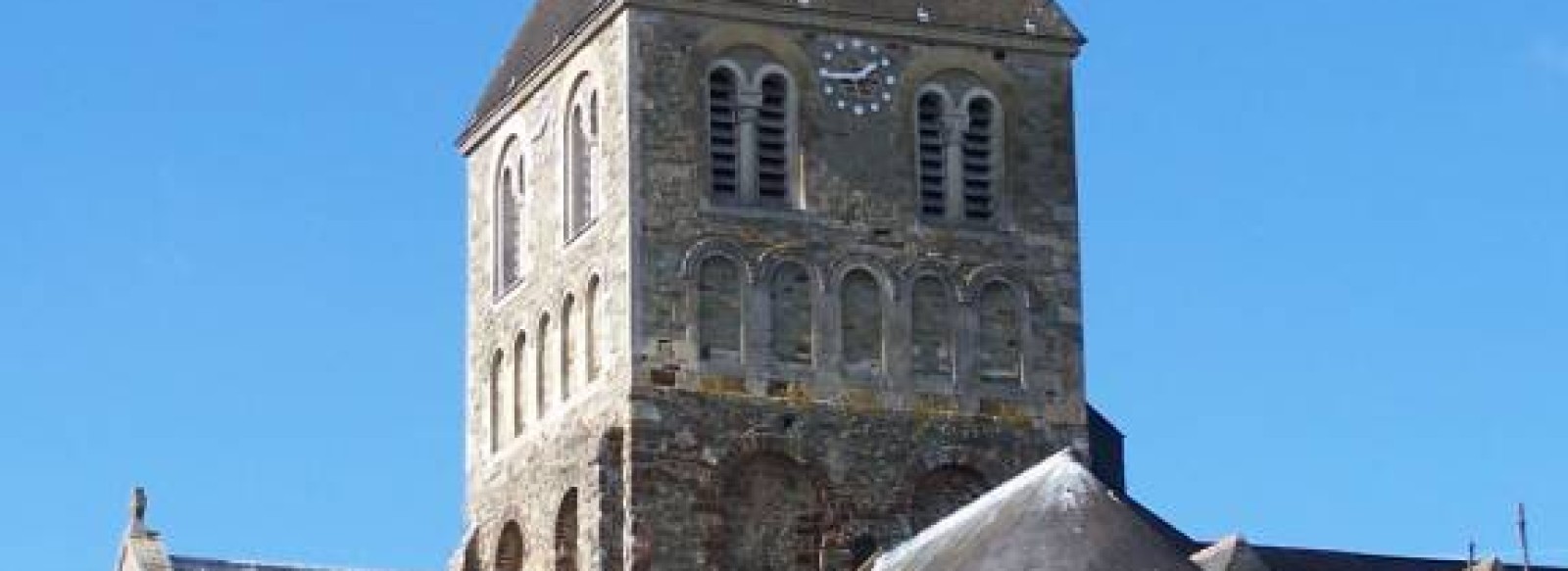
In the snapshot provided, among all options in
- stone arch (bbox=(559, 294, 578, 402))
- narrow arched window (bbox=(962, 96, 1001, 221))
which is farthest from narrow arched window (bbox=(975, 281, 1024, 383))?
stone arch (bbox=(559, 294, 578, 402))

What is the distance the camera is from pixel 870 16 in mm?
51969

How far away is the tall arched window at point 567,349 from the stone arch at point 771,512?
8.46ft

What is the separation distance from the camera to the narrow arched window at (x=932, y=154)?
51938 mm

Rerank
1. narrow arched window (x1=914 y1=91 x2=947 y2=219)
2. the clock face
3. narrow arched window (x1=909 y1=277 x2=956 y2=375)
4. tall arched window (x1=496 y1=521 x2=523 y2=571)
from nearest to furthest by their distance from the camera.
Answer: narrow arched window (x1=909 y1=277 x2=956 y2=375)
the clock face
narrow arched window (x1=914 y1=91 x2=947 y2=219)
tall arched window (x1=496 y1=521 x2=523 y2=571)

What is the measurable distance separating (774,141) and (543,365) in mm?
3854

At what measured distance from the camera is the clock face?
5169 cm

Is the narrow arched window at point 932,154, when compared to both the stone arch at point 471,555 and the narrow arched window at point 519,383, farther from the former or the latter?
the stone arch at point 471,555

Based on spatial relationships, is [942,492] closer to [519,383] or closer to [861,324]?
[861,324]

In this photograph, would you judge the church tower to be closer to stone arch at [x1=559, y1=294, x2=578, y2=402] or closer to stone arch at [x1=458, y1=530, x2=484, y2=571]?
stone arch at [x1=559, y1=294, x2=578, y2=402]

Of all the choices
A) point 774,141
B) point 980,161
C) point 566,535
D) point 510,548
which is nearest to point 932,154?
point 980,161

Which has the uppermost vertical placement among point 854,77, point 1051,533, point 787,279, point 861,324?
point 854,77

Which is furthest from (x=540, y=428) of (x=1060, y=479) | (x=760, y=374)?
(x=1060, y=479)

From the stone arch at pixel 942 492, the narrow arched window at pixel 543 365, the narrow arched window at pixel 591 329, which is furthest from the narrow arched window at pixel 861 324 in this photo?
the narrow arched window at pixel 543 365

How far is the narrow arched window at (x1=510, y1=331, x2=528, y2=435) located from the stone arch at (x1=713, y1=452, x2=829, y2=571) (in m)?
3.93
